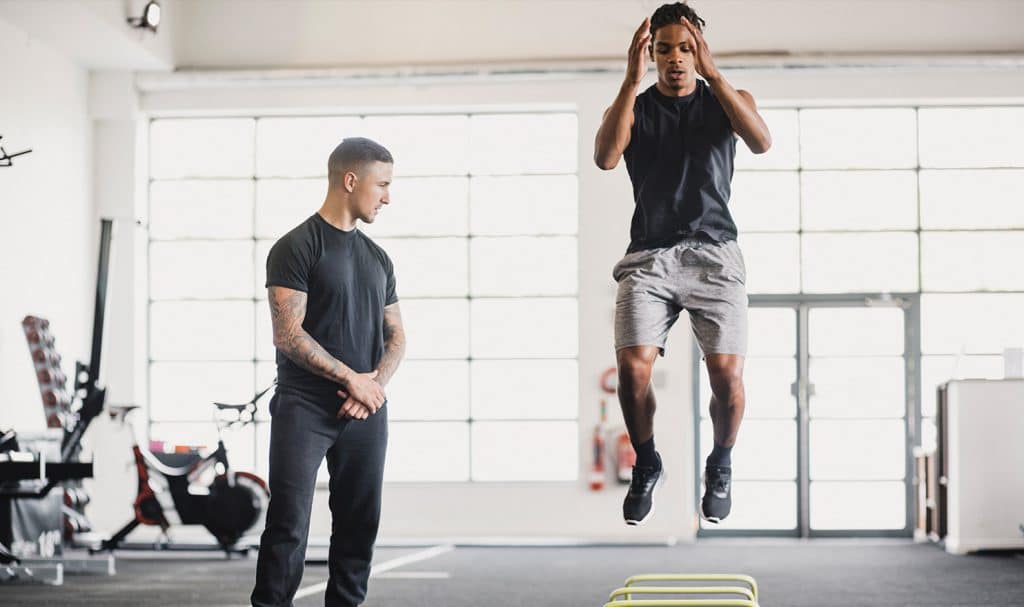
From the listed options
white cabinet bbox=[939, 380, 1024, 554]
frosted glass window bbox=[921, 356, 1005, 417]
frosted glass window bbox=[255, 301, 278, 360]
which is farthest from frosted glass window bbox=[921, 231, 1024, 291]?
frosted glass window bbox=[255, 301, 278, 360]

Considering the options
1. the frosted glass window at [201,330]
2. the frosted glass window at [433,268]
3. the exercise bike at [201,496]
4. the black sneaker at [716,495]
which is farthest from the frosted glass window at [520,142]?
the black sneaker at [716,495]

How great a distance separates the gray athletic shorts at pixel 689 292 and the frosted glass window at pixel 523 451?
246 inches

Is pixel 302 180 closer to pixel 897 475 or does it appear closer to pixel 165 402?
pixel 165 402

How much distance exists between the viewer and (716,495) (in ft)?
11.9

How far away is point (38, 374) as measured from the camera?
819 centimetres

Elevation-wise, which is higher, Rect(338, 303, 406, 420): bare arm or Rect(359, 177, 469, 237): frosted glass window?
Rect(359, 177, 469, 237): frosted glass window

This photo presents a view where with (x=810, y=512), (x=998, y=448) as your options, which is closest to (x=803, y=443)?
(x=810, y=512)

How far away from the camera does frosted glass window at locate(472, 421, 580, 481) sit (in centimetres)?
976

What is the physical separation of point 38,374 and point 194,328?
1996 mm

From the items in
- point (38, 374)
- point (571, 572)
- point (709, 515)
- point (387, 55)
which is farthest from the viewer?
point (387, 55)

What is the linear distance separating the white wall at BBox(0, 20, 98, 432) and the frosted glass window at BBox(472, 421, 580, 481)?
327 cm

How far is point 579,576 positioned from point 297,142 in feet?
15.1

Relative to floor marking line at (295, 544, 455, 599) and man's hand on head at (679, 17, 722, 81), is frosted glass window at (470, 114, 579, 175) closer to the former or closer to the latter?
floor marking line at (295, 544, 455, 599)

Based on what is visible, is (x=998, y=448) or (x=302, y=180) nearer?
(x=998, y=448)
